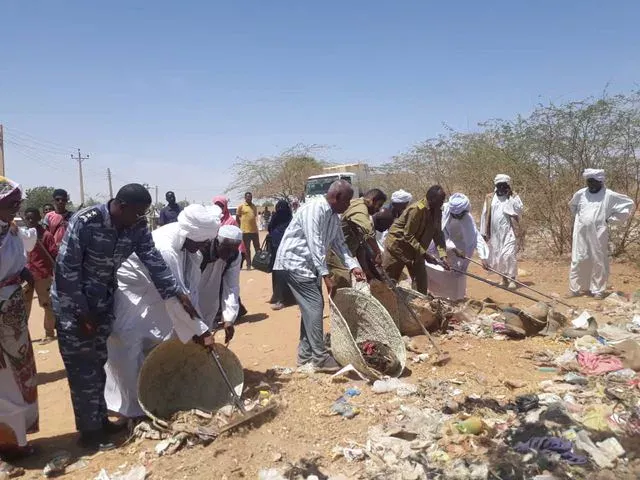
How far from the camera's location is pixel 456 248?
6.68 meters

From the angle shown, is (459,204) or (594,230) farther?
(594,230)

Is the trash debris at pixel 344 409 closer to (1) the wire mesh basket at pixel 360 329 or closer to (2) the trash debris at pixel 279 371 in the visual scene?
(1) the wire mesh basket at pixel 360 329

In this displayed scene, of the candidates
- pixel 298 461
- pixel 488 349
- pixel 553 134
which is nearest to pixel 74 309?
pixel 298 461

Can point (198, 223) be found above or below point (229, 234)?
above

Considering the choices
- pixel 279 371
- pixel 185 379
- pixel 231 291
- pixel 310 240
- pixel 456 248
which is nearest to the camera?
pixel 185 379

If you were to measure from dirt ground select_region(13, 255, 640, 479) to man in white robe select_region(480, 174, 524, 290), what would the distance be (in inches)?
79.7

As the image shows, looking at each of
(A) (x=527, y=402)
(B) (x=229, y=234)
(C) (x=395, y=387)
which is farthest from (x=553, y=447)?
(B) (x=229, y=234)

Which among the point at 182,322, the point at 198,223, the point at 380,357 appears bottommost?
the point at 380,357

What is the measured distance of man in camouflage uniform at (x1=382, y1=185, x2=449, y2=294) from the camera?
5887mm

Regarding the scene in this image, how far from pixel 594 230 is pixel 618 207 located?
419mm

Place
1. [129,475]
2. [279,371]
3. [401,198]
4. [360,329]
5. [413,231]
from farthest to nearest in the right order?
[401,198] → [413,231] → [360,329] → [279,371] → [129,475]

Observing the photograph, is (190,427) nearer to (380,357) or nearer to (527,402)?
(380,357)

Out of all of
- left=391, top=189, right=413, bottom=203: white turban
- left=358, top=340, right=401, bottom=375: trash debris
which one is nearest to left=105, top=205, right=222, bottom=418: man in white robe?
left=358, top=340, right=401, bottom=375: trash debris

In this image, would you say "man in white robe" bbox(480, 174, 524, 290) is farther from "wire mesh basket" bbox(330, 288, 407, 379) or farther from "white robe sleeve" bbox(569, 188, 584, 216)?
"wire mesh basket" bbox(330, 288, 407, 379)
